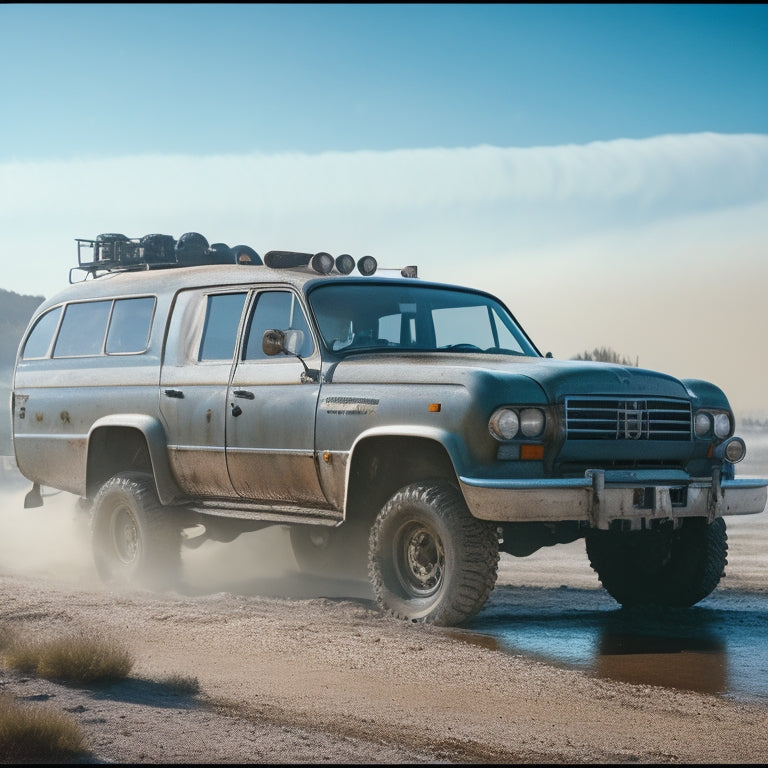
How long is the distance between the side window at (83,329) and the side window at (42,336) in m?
0.15

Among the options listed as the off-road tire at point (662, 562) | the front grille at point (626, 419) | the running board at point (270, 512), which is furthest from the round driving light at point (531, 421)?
the running board at point (270, 512)

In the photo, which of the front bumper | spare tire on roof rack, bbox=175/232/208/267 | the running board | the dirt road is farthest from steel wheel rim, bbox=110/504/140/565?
the front bumper

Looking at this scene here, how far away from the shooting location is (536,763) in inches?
191

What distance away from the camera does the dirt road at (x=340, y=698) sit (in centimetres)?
504

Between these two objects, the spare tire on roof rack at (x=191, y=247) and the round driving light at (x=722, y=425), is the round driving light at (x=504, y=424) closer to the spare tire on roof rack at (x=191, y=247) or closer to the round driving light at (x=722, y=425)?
the round driving light at (x=722, y=425)


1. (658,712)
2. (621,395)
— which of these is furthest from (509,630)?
(658,712)

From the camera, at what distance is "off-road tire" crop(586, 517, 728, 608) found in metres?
8.55

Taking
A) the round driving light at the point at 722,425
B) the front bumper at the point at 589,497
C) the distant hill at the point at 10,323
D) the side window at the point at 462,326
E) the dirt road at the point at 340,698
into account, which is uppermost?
the distant hill at the point at 10,323

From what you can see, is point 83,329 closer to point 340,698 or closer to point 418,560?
point 418,560

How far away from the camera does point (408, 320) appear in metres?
8.98

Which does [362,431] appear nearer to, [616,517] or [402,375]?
[402,375]

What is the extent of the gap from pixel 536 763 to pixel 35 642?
3.19 metres

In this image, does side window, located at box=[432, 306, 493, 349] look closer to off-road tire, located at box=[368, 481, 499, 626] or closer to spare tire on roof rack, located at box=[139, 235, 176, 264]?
off-road tire, located at box=[368, 481, 499, 626]

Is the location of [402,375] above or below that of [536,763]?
above
